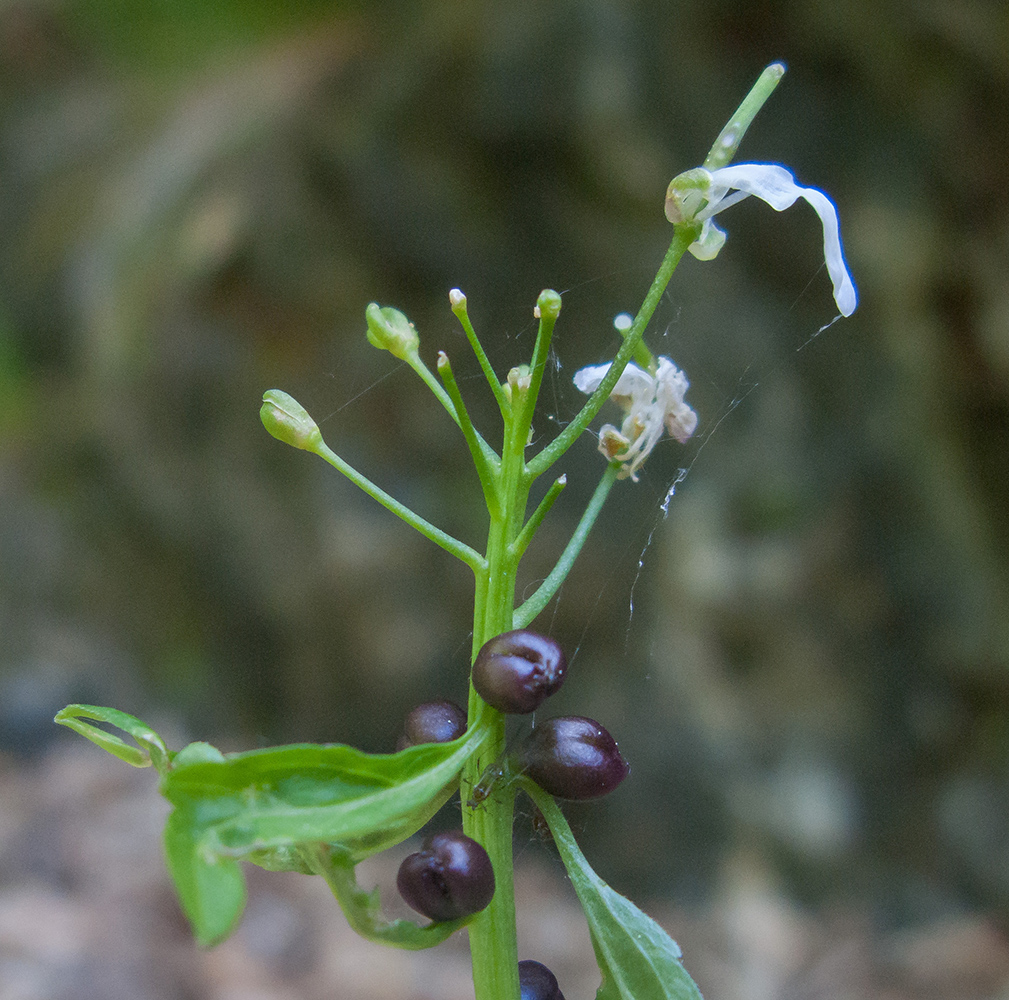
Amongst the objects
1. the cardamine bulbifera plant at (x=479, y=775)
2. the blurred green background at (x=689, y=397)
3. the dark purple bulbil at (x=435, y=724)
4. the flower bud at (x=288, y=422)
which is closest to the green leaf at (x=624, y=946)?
the cardamine bulbifera plant at (x=479, y=775)

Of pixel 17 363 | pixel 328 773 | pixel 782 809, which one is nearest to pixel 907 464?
pixel 782 809

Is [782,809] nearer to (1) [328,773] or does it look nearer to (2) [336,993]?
(2) [336,993]

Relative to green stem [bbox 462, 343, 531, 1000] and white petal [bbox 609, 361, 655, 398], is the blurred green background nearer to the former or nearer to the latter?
white petal [bbox 609, 361, 655, 398]

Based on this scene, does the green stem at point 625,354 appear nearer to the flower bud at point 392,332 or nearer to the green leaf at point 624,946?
the flower bud at point 392,332

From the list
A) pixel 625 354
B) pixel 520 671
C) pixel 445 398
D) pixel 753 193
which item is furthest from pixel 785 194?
pixel 520 671

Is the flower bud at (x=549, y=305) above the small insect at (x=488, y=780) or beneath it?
above
